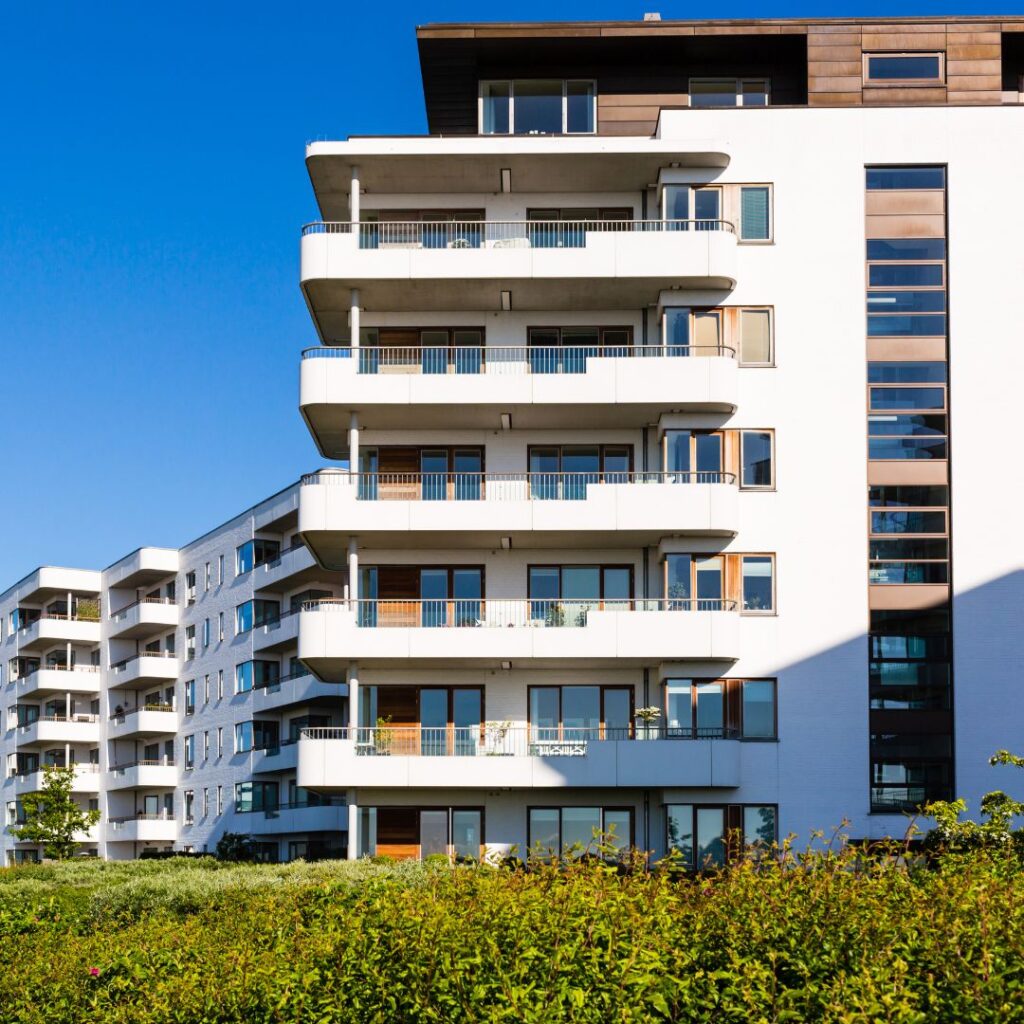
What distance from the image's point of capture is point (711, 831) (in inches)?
1628

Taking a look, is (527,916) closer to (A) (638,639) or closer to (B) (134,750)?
(A) (638,639)

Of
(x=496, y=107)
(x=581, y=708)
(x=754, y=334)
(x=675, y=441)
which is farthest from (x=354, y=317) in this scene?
(x=581, y=708)

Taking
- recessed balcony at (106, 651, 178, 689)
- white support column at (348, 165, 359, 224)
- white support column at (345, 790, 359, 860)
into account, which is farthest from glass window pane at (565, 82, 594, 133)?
recessed balcony at (106, 651, 178, 689)

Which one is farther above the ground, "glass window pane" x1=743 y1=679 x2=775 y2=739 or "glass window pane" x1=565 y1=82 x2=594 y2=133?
"glass window pane" x1=565 y1=82 x2=594 y2=133

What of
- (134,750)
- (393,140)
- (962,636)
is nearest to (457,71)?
(393,140)

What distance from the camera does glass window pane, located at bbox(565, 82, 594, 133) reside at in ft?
153

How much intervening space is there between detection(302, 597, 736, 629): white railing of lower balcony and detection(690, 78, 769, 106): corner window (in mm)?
15802

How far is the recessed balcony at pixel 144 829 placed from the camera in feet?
270

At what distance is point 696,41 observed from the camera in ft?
151

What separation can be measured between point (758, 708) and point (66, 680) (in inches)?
2388

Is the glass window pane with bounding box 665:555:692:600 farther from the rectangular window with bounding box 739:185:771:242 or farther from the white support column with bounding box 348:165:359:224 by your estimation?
the white support column with bounding box 348:165:359:224

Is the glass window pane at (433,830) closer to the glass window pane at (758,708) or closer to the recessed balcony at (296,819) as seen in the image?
the glass window pane at (758,708)

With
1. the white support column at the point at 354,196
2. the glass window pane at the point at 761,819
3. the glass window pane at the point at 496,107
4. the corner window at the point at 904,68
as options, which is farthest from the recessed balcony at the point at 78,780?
the corner window at the point at 904,68

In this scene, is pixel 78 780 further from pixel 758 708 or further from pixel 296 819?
pixel 758 708
